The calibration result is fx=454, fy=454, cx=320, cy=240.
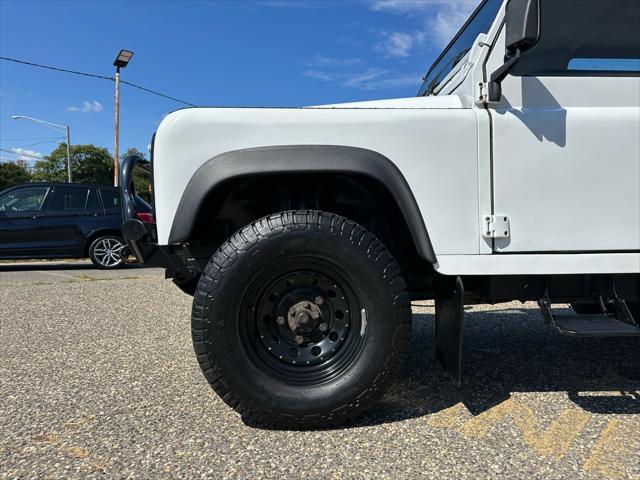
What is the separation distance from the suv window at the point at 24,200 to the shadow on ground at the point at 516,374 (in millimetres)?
7984

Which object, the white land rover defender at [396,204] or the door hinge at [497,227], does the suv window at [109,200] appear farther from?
the door hinge at [497,227]

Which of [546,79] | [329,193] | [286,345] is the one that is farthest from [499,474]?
[546,79]

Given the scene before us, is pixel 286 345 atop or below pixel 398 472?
atop

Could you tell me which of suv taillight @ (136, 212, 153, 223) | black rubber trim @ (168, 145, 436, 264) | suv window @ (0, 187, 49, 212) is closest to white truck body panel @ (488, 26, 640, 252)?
black rubber trim @ (168, 145, 436, 264)

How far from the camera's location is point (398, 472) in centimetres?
169

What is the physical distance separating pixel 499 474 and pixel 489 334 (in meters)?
2.19

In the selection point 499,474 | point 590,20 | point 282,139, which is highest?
point 590,20

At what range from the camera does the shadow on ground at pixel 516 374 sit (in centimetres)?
230

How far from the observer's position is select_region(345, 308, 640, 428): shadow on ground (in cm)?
230

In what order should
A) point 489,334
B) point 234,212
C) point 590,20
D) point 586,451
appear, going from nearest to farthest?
point 586,451
point 590,20
point 234,212
point 489,334

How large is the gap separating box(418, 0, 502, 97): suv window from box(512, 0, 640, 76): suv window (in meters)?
0.31

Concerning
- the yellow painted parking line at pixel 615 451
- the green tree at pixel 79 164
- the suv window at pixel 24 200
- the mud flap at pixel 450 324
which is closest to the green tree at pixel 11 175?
the green tree at pixel 79 164

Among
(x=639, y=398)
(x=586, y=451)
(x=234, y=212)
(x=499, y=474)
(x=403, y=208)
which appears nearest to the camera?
(x=499, y=474)

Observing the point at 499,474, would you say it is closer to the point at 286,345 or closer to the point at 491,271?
the point at 491,271
